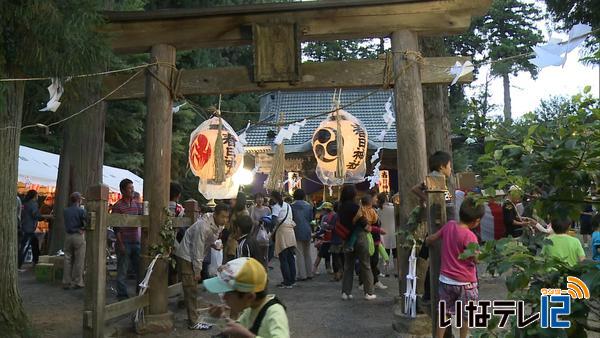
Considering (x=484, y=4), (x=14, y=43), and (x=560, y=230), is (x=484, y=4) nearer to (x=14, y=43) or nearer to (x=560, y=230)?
(x=560, y=230)

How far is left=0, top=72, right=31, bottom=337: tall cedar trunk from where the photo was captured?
528cm

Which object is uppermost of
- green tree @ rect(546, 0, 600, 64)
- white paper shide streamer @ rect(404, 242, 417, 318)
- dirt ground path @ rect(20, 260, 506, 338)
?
green tree @ rect(546, 0, 600, 64)

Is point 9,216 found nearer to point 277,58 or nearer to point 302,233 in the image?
point 277,58

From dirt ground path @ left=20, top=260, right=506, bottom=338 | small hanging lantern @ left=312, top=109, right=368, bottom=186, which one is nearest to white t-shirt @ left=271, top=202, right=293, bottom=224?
small hanging lantern @ left=312, top=109, right=368, bottom=186

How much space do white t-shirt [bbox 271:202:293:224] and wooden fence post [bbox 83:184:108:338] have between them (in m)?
4.75

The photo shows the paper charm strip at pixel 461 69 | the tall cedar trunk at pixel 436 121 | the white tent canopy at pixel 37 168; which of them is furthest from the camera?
the white tent canopy at pixel 37 168

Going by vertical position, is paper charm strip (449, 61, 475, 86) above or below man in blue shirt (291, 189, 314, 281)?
above

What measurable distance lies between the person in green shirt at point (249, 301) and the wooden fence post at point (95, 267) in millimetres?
2955

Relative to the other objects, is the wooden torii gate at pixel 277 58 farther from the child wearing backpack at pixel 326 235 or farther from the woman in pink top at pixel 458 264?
the child wearing backpack at pixel 326 235

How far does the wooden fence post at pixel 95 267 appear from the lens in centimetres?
505

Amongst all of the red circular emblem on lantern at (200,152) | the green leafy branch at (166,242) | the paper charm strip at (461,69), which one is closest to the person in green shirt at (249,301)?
the green leafy branch at (166,242)

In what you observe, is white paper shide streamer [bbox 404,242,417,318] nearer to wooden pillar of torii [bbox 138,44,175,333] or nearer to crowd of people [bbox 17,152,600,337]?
crowd of people [bbox 17,152,600,337]

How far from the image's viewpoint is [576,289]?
2346mm

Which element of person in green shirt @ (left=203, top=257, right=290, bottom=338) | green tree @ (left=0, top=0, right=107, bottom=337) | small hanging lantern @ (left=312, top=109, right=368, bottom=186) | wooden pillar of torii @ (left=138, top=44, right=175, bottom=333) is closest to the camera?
person in green shirt @ (left=203, top=257, right=290, bottom=338)
